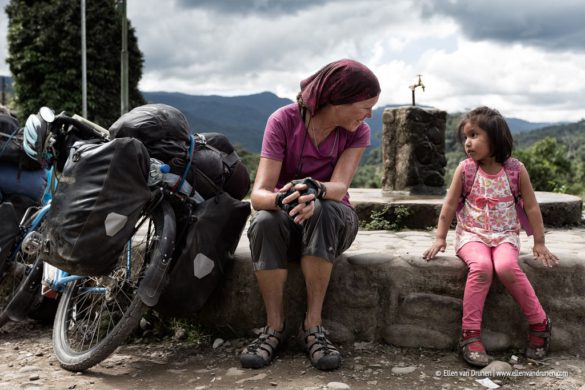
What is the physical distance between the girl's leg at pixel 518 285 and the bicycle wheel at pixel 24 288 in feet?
8.67

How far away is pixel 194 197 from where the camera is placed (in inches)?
122

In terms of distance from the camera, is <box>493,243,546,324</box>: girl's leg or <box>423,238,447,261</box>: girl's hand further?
<box>423,238,447,261</box>: girl's hand

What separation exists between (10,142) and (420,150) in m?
4.51

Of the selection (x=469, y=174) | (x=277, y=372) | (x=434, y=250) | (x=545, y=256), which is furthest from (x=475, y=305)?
(x=277, y=372)

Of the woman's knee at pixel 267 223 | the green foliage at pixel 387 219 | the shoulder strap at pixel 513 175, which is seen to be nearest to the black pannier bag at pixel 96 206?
the woman's knee at pixel 267 223

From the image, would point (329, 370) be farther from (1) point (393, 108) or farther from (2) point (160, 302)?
(1) point (393, 108)

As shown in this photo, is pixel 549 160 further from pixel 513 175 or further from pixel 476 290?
pixel 476 290

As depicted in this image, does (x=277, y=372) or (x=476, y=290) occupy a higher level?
(x=476, y=290)

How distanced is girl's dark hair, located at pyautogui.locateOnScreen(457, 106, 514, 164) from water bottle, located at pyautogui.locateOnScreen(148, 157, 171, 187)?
1.49 meters

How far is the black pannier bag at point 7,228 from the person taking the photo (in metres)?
3.80

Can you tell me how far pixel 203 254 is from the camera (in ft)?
9.96

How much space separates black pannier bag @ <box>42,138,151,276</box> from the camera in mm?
2627

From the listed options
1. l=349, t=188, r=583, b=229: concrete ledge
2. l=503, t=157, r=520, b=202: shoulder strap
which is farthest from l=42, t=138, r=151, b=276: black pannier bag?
l=349, t=188, r=583, b=229: concrete ledge

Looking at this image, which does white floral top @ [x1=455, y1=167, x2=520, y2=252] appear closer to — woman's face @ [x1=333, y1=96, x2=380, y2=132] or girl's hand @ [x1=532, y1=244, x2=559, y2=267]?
girl's hand @ [x1=532, y1=244, x2=559, y2=267]
